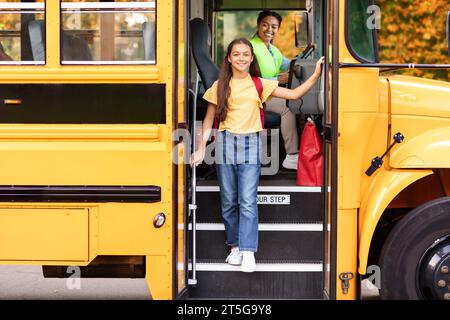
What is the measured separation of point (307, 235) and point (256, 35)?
5.42 ft

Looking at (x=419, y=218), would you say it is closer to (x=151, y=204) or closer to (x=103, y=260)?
(x=151, y=204)

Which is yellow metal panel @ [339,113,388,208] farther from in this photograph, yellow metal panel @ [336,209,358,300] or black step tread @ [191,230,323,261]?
black step tread @ [191,230,323,261]

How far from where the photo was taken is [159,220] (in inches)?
169

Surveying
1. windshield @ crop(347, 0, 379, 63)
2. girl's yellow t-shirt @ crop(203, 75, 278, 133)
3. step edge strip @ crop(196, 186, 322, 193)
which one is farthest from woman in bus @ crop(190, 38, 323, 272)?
windshield @ crop(347, 0, 379, 63)

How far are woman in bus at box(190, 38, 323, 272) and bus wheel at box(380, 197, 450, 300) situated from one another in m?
0.74

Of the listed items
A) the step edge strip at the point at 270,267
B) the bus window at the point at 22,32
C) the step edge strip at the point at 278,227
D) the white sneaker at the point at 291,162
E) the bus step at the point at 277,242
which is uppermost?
the bus window at the point at 22,32

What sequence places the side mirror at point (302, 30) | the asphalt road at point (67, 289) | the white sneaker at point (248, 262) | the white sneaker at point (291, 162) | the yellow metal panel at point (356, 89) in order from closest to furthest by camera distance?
the yellow metal panel at point (356, 89) < the white sneaker at point (248, 262) < the white sneaker at point (291, 162) < the side mirror at point (302, 30) < the asphalt road at point (67, 289)

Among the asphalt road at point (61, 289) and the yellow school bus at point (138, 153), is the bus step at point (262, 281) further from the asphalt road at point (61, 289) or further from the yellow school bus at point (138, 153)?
the asphalt road at point (61, 289)

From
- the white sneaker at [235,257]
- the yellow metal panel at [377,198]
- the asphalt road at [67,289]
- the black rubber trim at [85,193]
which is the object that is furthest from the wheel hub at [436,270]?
the asphalt road at [67,289]

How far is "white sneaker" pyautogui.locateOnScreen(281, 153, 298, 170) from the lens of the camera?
17.3 feet

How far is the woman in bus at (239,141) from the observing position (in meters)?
4.57

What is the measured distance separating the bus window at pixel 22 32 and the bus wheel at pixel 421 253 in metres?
2.04
